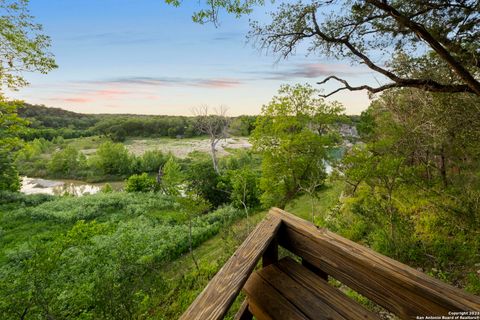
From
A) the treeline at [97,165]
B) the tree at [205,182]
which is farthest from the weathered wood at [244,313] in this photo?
the treeline at [97,165]

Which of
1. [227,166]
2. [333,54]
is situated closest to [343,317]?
[333,54]

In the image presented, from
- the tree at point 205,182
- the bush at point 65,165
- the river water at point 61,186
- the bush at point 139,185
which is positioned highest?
the tree at point 205,182

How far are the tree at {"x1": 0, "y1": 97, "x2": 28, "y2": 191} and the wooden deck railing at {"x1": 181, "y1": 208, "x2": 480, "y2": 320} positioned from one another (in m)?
15.5

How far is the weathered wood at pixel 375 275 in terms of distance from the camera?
0.86 metres

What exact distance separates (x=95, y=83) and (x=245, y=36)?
29.5 metres

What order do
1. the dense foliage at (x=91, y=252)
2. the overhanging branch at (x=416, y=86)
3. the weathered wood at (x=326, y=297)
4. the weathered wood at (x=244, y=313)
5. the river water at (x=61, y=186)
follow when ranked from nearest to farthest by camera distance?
the weathered wood at (x=326, y=297), the weathered wood at (x=244, y=313), the dense foliage at (x=91, y=252), the overhanging branch at (x=416, y=86), the river water at (x=61, y=186)

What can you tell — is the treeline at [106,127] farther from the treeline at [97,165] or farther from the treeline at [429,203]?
the treeline at [429,203]

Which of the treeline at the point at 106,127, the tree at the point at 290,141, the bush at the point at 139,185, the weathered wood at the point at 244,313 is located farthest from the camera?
the treeline at the point at 106,127

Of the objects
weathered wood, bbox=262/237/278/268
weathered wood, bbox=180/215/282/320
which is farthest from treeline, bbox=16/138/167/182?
weathered wood, bbox=180/215/282/320

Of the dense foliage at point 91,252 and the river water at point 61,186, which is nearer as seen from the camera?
the dense foliage at point 91,252

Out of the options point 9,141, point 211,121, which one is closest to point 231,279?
point 9,141

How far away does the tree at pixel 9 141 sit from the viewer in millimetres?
12010

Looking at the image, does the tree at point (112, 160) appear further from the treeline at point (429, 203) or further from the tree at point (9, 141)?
the treeline at point (429, 203)

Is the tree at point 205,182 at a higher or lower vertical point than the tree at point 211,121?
lower
